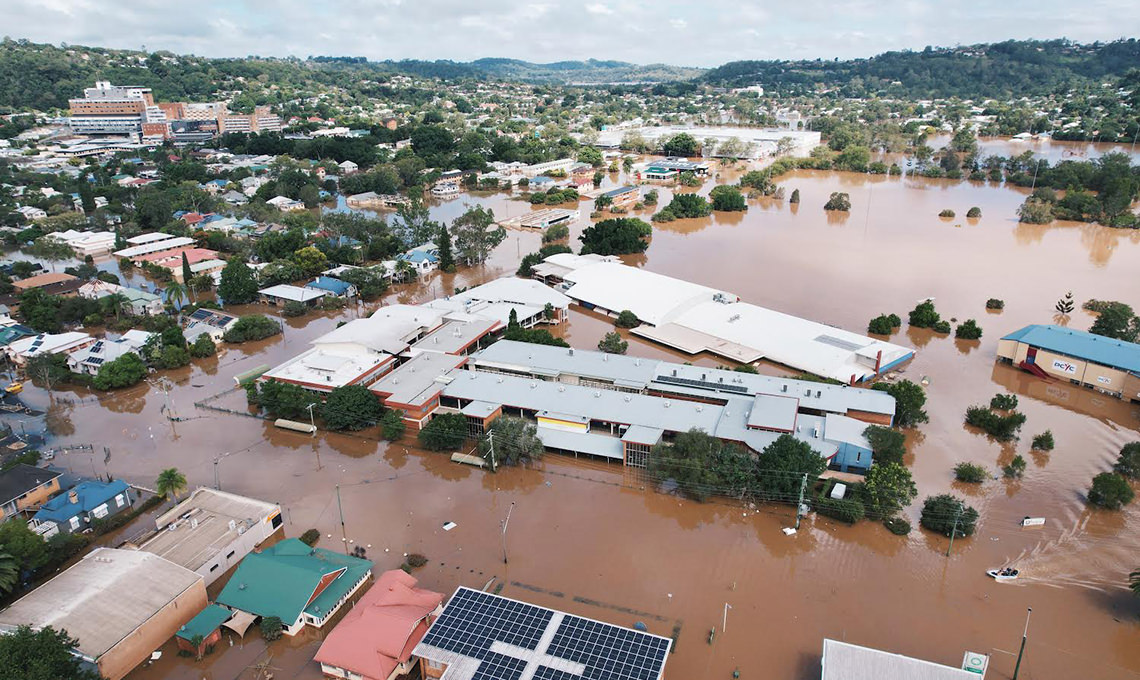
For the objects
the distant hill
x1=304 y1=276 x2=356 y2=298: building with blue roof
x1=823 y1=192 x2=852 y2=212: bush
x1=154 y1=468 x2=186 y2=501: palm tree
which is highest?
the distant hill

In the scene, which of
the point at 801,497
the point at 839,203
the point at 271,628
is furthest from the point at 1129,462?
the point at 839,203

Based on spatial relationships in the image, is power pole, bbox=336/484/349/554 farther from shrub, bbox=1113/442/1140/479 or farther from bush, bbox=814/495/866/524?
shrub, bbox=1113/442/1140/479

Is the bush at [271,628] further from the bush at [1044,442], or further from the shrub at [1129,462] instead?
the shrub at [1129,462]

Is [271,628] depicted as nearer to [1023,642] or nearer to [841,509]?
[841,509]

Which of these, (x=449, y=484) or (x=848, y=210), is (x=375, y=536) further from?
(x=848, y=210)

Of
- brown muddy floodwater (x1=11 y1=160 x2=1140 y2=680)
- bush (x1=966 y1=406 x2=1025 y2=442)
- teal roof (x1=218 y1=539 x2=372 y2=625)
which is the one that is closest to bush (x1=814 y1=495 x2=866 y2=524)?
brown muddy floodwater (x1=11 y1=160 x2=1140 y2=680)

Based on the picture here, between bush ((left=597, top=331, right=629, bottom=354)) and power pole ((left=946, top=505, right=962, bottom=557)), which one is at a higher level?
bush ((left=597, top=331, right=629, bottom=354))
